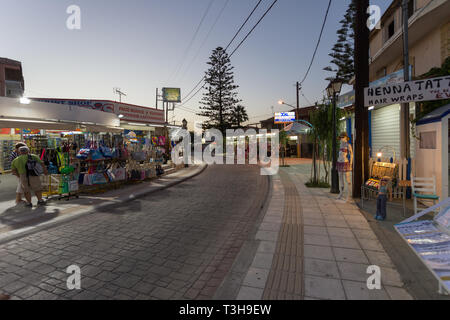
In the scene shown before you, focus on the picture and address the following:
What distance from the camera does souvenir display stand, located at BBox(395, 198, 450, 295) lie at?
2.09 m

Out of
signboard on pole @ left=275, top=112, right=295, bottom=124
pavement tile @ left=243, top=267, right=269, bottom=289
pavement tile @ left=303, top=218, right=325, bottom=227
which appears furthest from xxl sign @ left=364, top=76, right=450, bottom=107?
signboard on pole @ left=275, top=112, right=295, bottom=124

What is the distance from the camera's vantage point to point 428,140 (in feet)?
19.7

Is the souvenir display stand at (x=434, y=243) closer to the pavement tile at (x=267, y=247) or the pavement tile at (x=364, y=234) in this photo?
the pavement tile at (x=364, y=234)

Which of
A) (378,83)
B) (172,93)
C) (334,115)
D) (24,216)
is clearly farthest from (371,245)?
(172,93)

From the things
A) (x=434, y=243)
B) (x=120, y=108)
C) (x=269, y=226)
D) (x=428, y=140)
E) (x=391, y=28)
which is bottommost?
(x=269, y=226)

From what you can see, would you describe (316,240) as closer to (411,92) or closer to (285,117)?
(411,92)

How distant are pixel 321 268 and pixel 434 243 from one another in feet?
4.22

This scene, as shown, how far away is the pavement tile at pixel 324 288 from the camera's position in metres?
2.65

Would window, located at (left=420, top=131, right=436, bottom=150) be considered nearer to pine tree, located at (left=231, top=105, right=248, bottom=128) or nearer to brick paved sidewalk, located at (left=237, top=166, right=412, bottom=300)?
brick paved sidewalk, located at (left=237, top=166, right=412, bottom=300)

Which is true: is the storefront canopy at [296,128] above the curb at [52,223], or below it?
above

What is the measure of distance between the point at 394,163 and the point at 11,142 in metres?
19.1

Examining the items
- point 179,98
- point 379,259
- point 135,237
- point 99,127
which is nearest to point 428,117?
point 379,259

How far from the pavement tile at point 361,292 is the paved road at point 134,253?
1475mm

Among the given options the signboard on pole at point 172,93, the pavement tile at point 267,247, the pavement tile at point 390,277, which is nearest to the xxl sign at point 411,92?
the pavement tile at point 390,277
